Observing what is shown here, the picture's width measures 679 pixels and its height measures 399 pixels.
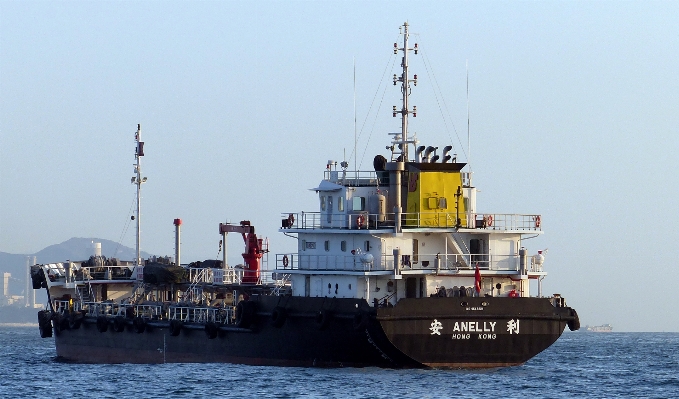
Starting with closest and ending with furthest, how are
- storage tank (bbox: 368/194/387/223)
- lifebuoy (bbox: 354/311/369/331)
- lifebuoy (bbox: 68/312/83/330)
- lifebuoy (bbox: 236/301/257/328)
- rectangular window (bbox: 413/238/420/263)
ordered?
lifebuoy (bbox: 354/311/369/331)
rectangular window (bbox: 413/238/420/263)
storage tank (bbox: 368/194/387/223)
lifebuoy (bbox: 236/301/257/328)
lifebuoy (bbox: 68/312/83/330)

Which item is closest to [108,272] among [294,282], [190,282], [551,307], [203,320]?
[190,282]

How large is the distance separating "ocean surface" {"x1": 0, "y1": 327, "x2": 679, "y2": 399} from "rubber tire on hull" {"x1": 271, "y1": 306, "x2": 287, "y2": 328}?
4.67 ft

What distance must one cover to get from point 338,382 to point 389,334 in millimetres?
2280

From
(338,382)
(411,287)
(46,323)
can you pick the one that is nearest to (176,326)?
(411,287)

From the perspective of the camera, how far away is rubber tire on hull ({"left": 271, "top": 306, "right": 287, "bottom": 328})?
44625 millimetres

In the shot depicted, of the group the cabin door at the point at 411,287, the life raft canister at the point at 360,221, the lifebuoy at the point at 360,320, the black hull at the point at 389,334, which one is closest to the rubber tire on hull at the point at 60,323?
the black hull at the point at 389,334

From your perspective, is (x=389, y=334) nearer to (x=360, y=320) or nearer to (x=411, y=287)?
(x=360, y=320)

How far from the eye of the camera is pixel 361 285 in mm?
43375

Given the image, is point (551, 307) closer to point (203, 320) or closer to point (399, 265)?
point (399, 265)

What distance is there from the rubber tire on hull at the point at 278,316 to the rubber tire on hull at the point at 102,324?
41.0ft

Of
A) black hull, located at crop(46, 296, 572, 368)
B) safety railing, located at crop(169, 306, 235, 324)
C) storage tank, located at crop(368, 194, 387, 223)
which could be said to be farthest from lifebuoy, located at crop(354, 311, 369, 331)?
safety railing, located at crop(169, 306, 235, 324)

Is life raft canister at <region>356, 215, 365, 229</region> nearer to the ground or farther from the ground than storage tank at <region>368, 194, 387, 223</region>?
nearer to the ground

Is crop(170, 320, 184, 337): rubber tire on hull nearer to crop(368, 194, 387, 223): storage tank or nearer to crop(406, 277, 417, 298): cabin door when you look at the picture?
crop(368, 194, 387, 223): storage tank

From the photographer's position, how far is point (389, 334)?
4103 centimetres
